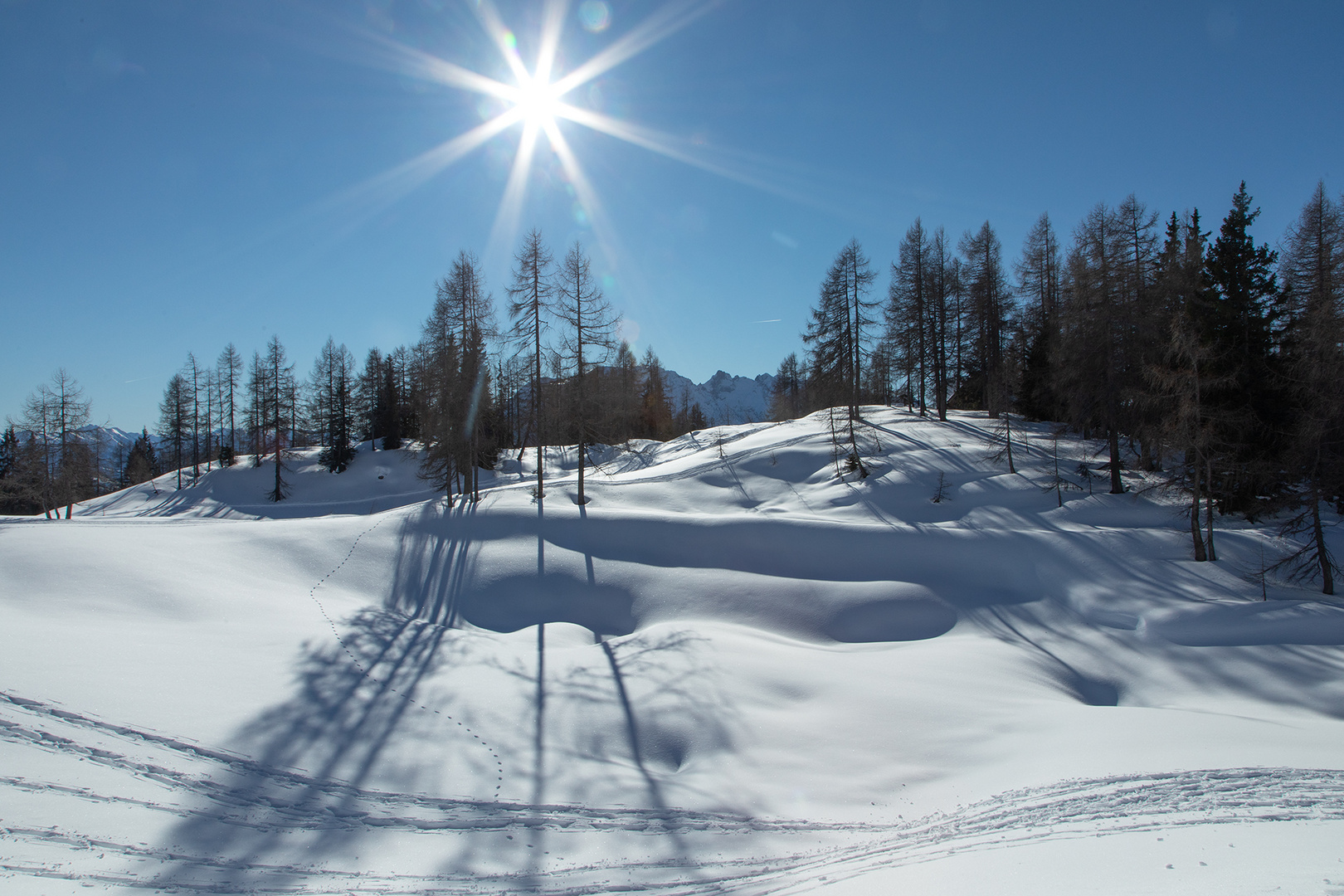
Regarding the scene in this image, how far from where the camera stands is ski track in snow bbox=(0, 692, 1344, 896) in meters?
4.67

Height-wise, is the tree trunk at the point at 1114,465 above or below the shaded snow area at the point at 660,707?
above

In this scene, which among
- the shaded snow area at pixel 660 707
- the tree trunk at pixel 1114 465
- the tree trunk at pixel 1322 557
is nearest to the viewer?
the shaded snow area at pixel 660 707

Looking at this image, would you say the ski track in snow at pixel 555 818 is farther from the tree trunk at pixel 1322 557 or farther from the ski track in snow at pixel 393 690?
the tree trunk at pixel 1322 557

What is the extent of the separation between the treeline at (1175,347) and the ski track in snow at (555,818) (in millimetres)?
13157

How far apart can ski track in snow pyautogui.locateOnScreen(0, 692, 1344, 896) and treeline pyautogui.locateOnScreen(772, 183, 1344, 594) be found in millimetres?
13157

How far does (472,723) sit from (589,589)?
6989 mm

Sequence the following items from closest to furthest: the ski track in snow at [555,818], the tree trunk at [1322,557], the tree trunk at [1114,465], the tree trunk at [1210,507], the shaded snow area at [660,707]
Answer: the ski track in snow at [555,818]
the shaded snow area at [660,707]
the tree trunk at [1322,557]
the tree trunk at [1210,507]
the tree trunk at [1114,465]

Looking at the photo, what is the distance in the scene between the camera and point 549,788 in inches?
271

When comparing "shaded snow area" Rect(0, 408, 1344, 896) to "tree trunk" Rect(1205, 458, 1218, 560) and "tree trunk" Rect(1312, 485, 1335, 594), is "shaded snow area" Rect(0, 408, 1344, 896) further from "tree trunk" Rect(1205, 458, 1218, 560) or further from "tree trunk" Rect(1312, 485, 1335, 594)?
"tree trunk" Rect(1312, 485, 1335, 594)

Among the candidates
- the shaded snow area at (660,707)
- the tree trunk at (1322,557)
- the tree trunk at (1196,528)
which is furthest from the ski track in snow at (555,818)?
the tree trunk at (1322,557)

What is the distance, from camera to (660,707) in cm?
927

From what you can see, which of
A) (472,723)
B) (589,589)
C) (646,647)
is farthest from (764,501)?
(472,723)

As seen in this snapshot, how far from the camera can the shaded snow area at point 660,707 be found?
4.91m

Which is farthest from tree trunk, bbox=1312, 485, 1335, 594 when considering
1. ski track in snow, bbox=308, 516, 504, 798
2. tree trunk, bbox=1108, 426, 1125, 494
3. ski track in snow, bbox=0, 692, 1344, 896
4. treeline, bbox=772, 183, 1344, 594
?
ski track in snow, bbox=308, 516, 504, 798
